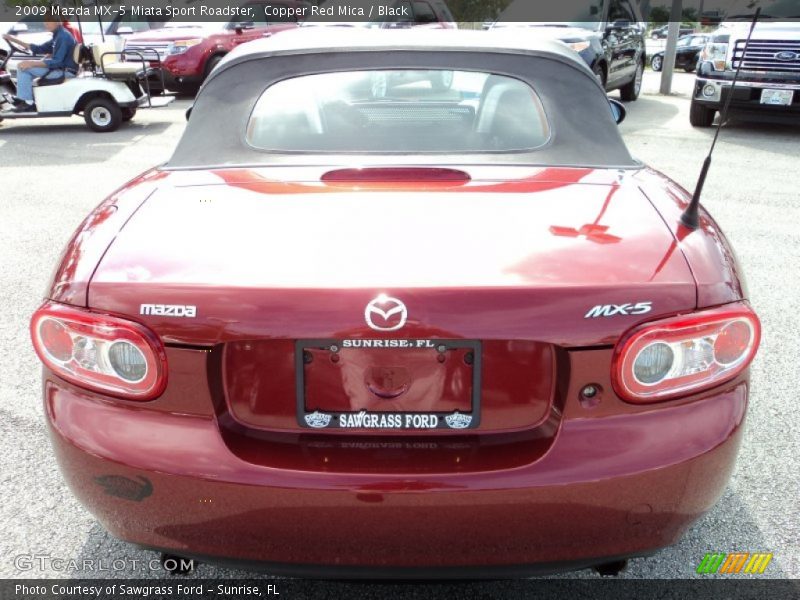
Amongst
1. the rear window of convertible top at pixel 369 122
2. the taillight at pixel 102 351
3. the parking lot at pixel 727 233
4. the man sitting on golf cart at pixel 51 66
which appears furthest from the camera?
the man sitting on golf cart at pixel 51 66

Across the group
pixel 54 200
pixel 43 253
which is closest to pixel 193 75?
pixel 54 200

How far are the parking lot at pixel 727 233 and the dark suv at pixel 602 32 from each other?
1068mm

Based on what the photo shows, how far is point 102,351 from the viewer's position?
1.90 metres

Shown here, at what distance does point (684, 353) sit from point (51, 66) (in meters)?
11.2

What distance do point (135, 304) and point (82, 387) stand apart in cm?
30

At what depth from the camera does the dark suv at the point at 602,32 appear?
11.9 m

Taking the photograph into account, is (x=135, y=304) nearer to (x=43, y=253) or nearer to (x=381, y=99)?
(x=381, y=99)

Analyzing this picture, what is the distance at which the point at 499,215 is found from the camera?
2094mm

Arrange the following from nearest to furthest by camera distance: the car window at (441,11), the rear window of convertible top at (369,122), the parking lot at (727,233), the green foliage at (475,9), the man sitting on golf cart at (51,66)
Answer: the parking lot at (727,233) → the rear window of convertible top at (369,122) → the man sitting on golf cart at (51,66) → the car window at (441,11) → the green foliage at (475,9)

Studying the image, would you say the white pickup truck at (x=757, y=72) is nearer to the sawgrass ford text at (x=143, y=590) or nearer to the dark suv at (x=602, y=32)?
the dark suv at (x=602, y=32)

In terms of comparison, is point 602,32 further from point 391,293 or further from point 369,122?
point 391,293

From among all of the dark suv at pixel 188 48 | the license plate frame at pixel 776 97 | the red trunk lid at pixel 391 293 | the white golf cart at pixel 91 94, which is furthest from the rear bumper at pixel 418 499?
the dark suv at pixel 188 48

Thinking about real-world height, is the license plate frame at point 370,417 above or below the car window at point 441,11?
above

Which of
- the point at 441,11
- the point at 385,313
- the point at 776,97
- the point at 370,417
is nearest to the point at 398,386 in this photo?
the point at 370,417
